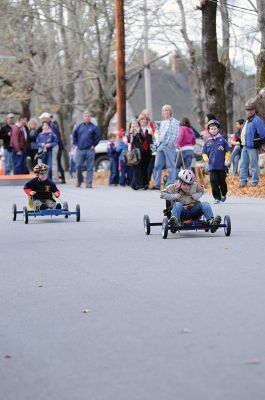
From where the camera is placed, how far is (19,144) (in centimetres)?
3472

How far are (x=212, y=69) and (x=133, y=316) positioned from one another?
25.0m

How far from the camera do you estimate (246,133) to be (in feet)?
86.2

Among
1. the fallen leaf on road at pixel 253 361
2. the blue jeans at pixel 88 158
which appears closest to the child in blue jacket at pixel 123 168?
the blue jeans at pixel 88 158

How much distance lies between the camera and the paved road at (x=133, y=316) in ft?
21.3

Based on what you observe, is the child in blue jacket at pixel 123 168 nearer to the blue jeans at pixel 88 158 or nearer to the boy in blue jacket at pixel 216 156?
the blue jeans at pixel 88 158

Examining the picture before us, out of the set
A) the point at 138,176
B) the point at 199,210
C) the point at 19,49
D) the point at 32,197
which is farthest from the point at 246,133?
the point at 19,49

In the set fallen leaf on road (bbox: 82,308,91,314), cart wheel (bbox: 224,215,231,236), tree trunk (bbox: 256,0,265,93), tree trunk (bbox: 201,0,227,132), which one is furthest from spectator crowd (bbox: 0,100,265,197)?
fallen leaf on road (bbox: 82,308,91,314)

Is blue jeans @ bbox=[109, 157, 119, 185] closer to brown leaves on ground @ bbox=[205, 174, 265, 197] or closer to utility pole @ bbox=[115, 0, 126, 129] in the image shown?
utility pole @ bbox=[115, 0, 126, 129]

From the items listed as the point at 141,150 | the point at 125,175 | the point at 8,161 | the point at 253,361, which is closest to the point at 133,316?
the point at 253,361

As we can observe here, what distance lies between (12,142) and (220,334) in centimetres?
2745

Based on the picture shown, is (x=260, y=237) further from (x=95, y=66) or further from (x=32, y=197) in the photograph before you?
(x=95, y=66)

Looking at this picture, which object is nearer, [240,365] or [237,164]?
[240,365]

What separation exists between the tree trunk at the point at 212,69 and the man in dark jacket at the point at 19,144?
5.50m

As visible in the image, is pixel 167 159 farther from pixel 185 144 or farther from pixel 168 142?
pixel 185 144
